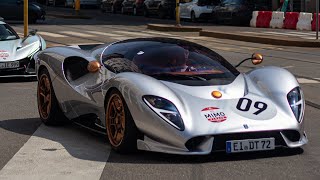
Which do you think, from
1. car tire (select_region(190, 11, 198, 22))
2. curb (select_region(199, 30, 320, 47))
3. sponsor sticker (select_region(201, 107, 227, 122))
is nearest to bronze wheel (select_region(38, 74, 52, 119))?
sponsor sticker (select_region(201, 107, 227, 122))

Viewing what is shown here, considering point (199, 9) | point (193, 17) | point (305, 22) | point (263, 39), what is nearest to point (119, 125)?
point (263, 39)

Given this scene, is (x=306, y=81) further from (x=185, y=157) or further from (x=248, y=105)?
(x=185, y=157)

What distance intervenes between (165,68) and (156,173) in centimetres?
156

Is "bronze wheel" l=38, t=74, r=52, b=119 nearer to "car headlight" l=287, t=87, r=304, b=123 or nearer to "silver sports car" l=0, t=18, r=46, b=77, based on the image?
"car headlight" l=287, t=87, r=304, b=123

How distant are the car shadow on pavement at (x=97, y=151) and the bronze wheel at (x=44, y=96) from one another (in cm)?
22

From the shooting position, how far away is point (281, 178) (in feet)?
19.9

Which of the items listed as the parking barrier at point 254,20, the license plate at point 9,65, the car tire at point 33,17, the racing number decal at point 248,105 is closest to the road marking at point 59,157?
the racing number decal at point 248,105

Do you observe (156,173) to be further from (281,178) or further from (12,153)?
(12,153)

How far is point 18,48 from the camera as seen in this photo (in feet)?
44.4

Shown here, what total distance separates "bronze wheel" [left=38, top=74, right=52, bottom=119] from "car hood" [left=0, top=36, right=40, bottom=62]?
4130mm

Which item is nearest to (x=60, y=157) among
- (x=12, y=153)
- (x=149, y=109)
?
(x=12, y=153)

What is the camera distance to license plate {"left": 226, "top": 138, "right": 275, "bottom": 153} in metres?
6.57

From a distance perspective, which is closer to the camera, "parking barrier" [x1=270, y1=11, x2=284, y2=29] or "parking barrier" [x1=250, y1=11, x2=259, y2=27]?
"parking barrier" [x1=270, y1=11, x2=284, y2=29]

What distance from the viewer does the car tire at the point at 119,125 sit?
682 centimetres
